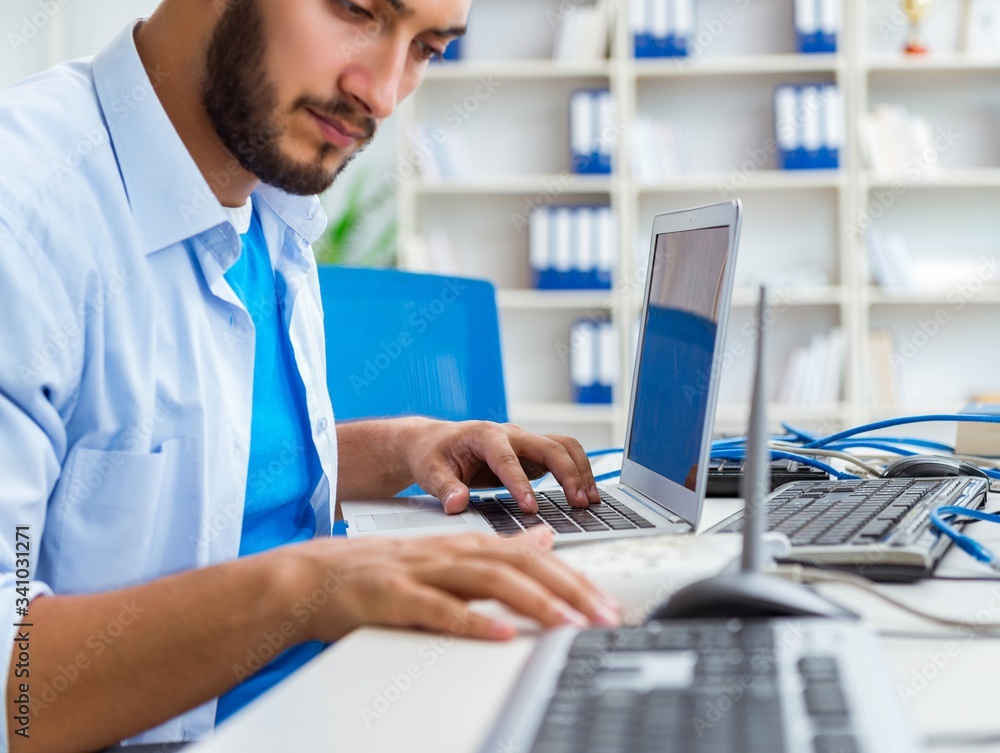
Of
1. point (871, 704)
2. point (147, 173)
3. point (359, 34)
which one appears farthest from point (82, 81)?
point (871, 704)

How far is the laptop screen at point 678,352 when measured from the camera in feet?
2.91

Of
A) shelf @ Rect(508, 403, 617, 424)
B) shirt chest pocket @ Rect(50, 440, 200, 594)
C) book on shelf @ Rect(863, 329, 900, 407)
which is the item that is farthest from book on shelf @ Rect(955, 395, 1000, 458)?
book on shelf @ Rect(863, 329, 900, 407)

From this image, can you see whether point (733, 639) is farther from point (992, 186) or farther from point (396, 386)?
point (992, 186)

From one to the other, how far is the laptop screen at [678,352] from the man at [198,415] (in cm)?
10

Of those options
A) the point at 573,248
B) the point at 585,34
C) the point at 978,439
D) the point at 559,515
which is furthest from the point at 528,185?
the point at 559,515

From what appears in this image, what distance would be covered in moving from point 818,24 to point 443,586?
337 centimetres

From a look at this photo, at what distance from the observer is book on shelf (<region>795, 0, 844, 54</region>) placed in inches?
138

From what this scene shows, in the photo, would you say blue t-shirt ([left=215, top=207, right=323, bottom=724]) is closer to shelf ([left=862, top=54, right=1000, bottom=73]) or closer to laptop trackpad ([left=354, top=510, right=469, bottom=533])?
laptop trackpad ([left=354, top=510, right=469, bottom=533])

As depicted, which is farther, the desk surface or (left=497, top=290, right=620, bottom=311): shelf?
(left=497, top=290, right=620, bottom=311): shelf

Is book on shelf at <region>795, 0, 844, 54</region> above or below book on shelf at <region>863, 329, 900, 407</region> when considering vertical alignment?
above

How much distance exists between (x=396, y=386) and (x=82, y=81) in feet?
2.41

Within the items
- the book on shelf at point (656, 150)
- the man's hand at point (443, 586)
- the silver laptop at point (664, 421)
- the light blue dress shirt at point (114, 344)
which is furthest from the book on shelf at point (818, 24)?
the man's hand at point (443, 586)

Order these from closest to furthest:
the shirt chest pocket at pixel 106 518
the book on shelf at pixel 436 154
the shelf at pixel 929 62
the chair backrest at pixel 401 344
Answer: the shirt chest pocket at pixel 106 518 < the chair backrest at pixel 401 344 < the shelf at pixel 929 62 < the book on shelf at pixel 436 154

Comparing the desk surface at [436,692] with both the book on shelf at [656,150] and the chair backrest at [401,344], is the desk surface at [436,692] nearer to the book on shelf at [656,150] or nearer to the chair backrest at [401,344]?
the chair backrest at [401,344]
